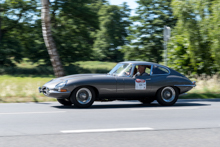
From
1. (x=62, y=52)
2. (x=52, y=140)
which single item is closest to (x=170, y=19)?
(x=62, y=52)

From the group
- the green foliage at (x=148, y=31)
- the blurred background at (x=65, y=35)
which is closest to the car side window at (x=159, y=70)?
the blurred background at (x=65, y=35)

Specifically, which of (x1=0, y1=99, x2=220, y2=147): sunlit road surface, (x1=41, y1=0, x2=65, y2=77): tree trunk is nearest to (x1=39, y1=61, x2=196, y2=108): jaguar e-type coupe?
(x1=0, y1=99, x2=220, y2=147): sunlit road surface

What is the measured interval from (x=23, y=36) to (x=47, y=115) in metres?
29.0

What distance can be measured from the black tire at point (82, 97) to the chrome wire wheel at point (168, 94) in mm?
2356

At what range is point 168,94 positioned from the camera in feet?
36.3

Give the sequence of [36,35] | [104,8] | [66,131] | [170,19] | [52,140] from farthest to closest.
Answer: [104,8] → [36,35] → [170,19] → [66,131] → [52,140]

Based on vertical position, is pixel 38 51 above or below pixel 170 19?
below

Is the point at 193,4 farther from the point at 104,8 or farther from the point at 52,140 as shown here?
the point at 104,8

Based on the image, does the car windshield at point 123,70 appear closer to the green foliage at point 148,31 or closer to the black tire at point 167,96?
the black tire at point 167,96

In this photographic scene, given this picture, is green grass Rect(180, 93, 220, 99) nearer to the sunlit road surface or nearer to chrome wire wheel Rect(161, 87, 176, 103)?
chrome wire wheel Rect(161, 87, 176, 103)

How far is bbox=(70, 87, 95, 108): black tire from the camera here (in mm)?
9898

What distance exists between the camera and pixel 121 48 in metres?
34.3

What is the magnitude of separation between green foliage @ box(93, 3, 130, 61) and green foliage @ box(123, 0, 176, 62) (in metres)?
22.1

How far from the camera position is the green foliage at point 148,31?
32812 millimetres
